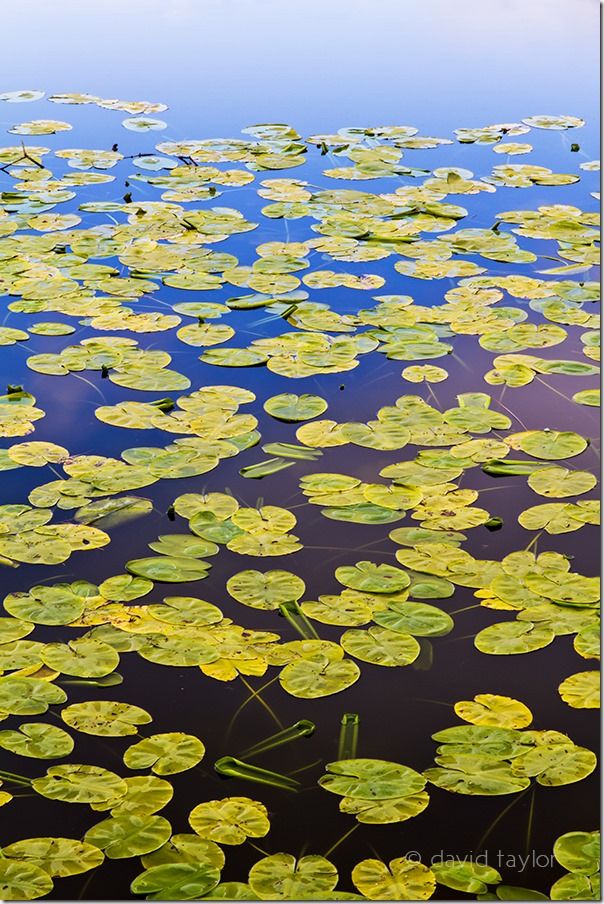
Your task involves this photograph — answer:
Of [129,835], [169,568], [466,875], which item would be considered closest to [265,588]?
[169,568]

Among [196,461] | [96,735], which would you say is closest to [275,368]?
[196,461]

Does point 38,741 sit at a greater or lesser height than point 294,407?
lesser

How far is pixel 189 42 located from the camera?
23.2ft

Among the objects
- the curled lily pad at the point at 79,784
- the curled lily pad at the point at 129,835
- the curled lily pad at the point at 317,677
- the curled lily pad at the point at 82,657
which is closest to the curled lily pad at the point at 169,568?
the curled lily pad at the point at 82,657

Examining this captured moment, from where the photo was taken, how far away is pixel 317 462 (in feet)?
8.41

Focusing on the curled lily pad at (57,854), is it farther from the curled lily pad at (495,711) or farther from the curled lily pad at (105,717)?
the curled lily pad at (495,711)

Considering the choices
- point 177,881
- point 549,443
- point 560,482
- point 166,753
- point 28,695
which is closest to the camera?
point 177,881

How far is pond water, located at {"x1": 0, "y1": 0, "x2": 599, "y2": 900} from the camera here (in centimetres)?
169

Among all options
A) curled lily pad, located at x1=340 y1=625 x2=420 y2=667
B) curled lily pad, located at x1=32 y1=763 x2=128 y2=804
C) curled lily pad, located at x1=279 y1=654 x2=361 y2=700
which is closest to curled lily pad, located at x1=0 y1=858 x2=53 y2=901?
curled lily pad, located at x1=32 y1=763 x2=128 y2=804

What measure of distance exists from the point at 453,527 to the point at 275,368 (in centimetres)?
89

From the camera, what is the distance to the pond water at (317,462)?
5.55ft

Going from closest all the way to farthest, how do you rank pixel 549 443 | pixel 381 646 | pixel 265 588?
pixel 381 646, pixel 265 588, pixel 549 443

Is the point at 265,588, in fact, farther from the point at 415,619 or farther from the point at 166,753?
the point at 166,753

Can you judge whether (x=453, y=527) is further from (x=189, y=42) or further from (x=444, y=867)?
(x=189, y=42)
